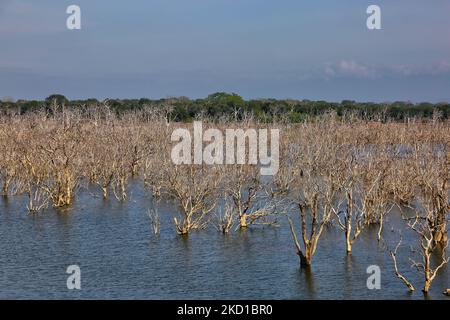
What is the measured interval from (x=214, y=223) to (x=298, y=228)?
393 cm

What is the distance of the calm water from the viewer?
819 inches

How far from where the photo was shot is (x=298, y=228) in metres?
29.8

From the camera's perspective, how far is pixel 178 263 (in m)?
24.1

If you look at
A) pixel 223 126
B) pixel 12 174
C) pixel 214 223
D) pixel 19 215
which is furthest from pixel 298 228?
pixel 223 126

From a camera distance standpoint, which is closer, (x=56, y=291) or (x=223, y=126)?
(x=56, y=291)

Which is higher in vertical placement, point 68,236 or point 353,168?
point 353,168

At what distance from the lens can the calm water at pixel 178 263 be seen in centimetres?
2080

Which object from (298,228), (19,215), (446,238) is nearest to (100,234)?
(19,215)
